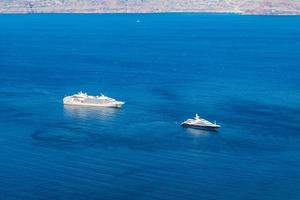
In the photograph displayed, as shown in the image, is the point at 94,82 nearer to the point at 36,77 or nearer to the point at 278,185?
the point at 36,77

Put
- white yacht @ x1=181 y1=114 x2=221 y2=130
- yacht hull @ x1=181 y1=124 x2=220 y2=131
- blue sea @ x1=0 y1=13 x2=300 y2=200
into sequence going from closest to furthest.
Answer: blue sea @ x1=0 y1=13 x2=300 y2=200
yacht hull @ x1=181 y1=124 x2=220 y2=131
white yacht @ x1=181 y1=114 x2=221 y2=130

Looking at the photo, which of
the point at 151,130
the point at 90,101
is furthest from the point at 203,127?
the point at 90,101

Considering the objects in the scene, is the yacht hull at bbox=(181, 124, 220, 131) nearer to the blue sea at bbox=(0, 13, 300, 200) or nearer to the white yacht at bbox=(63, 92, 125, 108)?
the blue sea at bbox=(0, 13, 300, 200)

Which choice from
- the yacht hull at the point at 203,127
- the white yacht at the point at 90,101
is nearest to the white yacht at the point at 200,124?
the yacht hull at the point at 203,127

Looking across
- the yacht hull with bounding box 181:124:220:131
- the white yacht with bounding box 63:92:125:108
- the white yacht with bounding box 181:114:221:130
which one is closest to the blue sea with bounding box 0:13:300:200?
the yacht hull with bounding box 181:124:220:131

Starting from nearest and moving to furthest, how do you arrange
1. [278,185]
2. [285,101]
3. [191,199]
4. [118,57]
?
[191,199] < [278,185] < [285,101] < [118,57]

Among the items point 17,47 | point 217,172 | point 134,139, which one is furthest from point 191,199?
point 17,47
